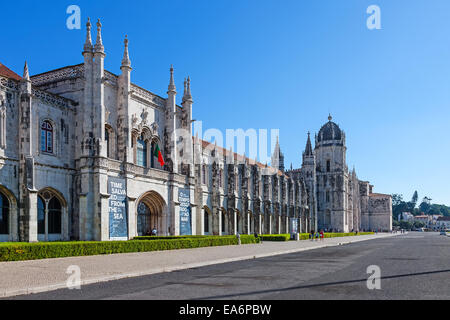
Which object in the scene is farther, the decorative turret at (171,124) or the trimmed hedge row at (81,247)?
the decorative turret at (171,124)

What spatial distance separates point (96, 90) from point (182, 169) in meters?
13.9

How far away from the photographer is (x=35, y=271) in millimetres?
16156

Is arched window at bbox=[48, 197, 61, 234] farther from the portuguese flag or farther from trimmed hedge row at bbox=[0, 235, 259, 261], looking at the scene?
the portuguese flag

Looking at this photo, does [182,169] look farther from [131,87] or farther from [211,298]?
[211,298]

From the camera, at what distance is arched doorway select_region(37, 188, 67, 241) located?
29984 millimetres

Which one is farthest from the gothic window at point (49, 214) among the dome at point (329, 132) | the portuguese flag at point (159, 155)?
the dome at point (329, 132)

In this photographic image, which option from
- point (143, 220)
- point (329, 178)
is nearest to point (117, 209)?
point (143, 220)

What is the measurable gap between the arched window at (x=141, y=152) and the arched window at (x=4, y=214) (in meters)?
13.1

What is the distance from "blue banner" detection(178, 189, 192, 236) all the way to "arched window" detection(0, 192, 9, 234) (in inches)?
671

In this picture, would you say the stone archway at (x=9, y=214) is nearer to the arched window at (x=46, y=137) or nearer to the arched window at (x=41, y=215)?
the arched window at (x=41, y=215)

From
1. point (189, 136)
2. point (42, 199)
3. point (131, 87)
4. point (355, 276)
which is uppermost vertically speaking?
point (131, 87)

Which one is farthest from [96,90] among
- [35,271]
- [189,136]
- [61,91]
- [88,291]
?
[88,291]

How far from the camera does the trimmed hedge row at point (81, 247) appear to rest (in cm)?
2045

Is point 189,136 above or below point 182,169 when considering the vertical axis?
above
